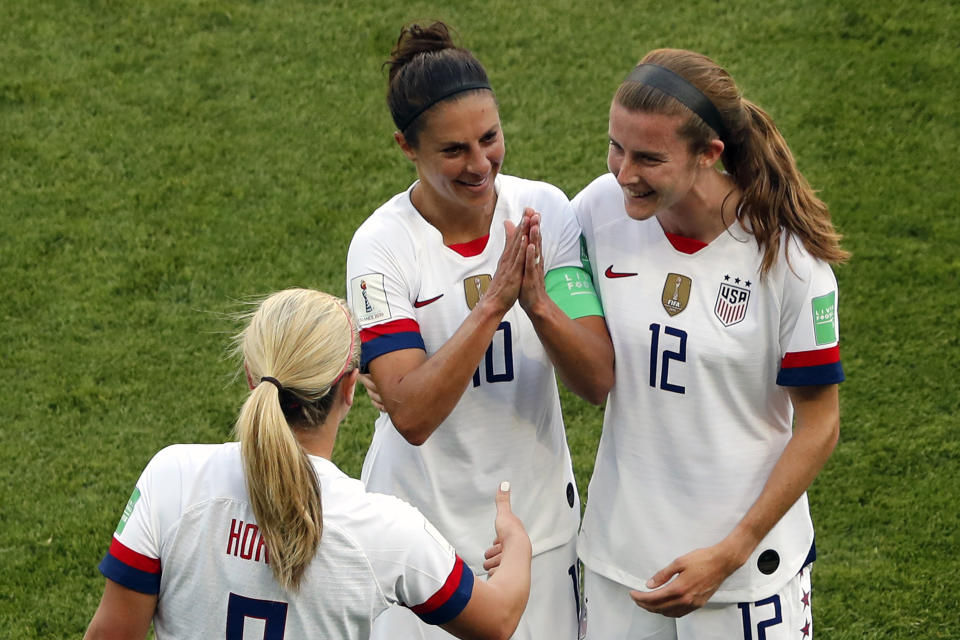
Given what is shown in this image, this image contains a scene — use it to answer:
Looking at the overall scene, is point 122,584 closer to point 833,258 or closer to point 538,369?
point 538,369

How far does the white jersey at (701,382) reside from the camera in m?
3.02

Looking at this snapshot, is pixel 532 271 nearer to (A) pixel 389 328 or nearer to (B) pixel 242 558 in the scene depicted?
(A) pixel 389 328

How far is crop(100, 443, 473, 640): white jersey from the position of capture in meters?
2.51

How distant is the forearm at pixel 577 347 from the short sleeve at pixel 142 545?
1.01 m

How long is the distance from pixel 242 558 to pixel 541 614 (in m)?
1.17

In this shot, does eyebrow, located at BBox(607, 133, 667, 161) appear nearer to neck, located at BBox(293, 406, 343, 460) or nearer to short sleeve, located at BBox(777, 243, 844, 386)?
short sleeve, located at BBox(777, 243, 844, 386)

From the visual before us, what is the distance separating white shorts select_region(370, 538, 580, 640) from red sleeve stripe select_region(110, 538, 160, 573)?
1.01 m

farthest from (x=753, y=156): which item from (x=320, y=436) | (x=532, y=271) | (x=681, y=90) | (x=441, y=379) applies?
(x=320, y=436)

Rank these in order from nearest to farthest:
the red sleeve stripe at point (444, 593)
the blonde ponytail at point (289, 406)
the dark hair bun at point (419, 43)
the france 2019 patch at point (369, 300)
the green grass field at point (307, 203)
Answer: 1. the blonde ponytail at point (289, 406)
2. the red sleeve stripe at point (444, 593)
3. the france 2019 patch at point (369, 300)
4. the dark hair bun at point (419, 43)
5. the green grass field at point (307, 203)

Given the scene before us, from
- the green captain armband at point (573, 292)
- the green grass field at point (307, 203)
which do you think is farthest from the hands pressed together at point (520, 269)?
the green grass field at point (307, 203)

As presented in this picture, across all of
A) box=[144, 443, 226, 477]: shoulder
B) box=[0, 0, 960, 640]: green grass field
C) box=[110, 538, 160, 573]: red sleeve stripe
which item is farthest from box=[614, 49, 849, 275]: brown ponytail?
box=[0, 0, 960, 640]: green grass field

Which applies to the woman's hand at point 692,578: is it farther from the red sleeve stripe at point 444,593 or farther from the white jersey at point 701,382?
the red sleeve stripe at point 444,593

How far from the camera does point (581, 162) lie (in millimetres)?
7648

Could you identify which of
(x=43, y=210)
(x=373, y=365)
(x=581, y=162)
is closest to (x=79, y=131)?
(x=43, y=210)
